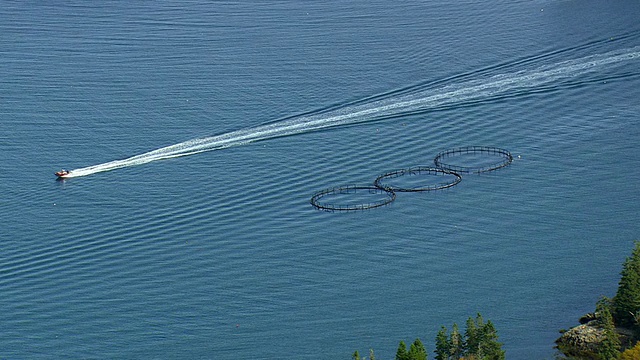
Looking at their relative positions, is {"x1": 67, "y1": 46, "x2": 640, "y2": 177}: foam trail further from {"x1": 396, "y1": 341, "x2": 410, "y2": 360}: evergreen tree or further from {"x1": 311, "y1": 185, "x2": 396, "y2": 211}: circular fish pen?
{"x1": 396, "y1": 341, "x2": 410, "y2": 360}: evergreen tree

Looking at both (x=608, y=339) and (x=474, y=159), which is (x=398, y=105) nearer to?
(x=474, y=159)

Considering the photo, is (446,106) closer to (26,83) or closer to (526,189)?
(526,189)

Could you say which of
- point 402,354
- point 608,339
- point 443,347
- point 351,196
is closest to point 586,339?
point 608,339

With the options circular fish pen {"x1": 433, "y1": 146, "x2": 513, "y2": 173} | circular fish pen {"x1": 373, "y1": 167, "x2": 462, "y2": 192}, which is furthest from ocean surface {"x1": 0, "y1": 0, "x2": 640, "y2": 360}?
circular fish pen {"x1": 373, "y1": 167, "x2": 462, "y2": 192}

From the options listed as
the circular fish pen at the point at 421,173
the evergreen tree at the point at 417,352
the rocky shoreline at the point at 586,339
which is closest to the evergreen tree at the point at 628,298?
the rocky shoreline at the point at 586,339

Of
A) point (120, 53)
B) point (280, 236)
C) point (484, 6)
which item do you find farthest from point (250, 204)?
point (484, 6)

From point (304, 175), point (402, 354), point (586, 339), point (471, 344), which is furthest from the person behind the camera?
point (304, 175)
